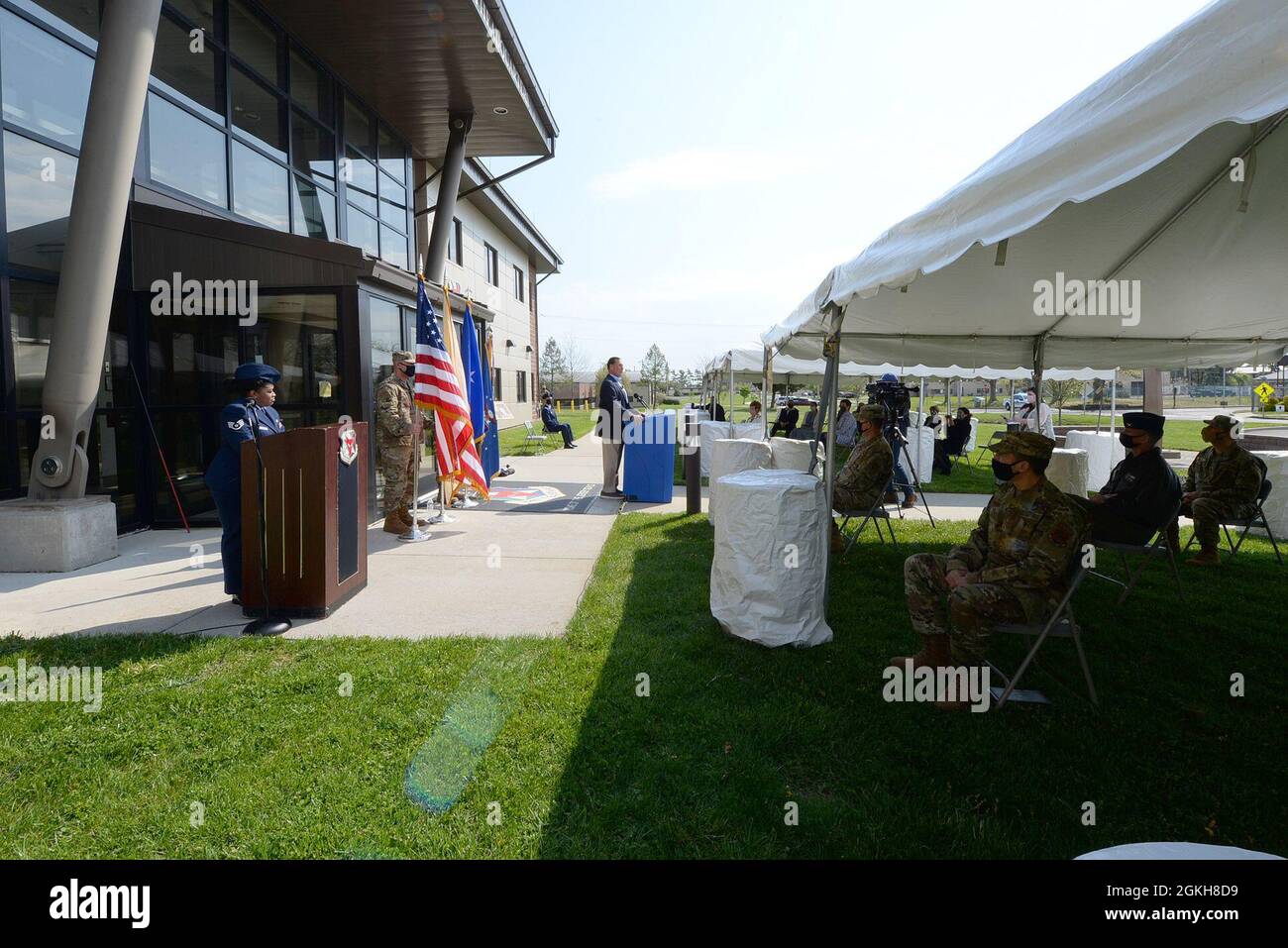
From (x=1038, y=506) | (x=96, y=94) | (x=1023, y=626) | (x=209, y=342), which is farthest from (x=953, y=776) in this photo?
(x=209, y=342)

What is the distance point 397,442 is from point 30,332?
3596 millimetres

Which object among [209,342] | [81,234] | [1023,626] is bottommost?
[1023,626]

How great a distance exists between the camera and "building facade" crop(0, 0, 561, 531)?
700cm

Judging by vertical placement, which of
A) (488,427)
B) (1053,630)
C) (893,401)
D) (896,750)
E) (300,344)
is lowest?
(896,750)

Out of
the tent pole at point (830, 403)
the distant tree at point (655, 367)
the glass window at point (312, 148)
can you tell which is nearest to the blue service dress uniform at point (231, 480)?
the tent pole at point (830, 403)

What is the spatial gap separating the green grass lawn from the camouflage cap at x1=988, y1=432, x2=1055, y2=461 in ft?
4.51

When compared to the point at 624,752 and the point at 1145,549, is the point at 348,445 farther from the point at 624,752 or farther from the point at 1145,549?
the point at 1145,549

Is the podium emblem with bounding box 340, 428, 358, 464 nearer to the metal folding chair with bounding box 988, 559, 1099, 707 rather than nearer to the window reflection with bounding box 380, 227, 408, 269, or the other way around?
the metal folding chair with bounding box 988, 559, 1099, 707

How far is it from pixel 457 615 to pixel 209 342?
5.62 metres

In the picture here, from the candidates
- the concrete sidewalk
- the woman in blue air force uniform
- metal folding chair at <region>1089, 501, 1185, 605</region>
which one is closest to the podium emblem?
the woman in blue air force uniform

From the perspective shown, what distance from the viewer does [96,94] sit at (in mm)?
6297

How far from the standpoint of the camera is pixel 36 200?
7074 mm

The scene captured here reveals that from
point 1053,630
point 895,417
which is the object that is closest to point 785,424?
point 895,417
